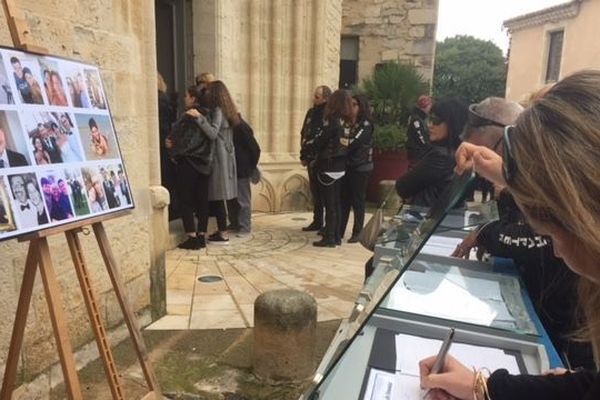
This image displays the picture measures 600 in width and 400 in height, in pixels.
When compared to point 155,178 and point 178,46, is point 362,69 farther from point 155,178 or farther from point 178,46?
point 155,178

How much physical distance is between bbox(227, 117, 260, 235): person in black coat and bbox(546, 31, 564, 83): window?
21393mm

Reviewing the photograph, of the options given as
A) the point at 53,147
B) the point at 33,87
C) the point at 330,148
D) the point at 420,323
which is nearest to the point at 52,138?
the point at 53,147

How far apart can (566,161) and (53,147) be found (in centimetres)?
171

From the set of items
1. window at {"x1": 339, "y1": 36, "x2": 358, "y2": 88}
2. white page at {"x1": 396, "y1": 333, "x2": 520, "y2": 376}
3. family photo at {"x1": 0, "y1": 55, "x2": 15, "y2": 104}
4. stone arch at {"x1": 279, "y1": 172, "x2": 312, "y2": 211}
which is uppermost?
window at {"x1": 339, "y1": 36, "x2": 358, "y2": 88}

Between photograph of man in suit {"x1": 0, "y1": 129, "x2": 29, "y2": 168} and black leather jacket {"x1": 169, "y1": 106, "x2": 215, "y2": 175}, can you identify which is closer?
photograph of man in suit {"x1": 0, "y1": 129, "x2": 29, "y2": 168}

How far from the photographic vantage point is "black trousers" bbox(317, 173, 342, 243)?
5.75 meters

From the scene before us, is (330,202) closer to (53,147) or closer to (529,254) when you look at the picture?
(529,254)

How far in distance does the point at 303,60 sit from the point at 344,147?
232 cm

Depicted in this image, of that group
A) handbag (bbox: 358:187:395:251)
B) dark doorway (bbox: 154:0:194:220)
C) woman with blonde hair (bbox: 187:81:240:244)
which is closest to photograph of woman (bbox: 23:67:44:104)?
handbag (bbox: 358:187:395:251)

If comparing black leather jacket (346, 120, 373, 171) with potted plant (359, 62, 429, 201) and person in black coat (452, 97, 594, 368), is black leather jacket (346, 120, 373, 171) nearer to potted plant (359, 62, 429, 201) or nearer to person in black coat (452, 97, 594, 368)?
potted plant (359, 62, 429, 201)

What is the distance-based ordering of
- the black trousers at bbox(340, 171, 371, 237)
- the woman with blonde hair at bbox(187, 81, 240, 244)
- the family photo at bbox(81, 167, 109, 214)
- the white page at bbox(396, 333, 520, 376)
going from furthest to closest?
1. the black trousers at bbox(340, 171, 371, 237)
2. the woman with blonde hair at bbox(187, 81, 240, 244)
3. the family photo at bbox(81, 167, 109, 214)
4. the white page at bbox(396, 333, 520, 376)

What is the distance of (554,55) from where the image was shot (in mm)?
23859

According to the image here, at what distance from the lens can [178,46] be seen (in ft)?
20.6

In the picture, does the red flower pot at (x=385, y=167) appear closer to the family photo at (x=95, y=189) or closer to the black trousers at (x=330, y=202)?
the black trousers at (x=330, y=202)
